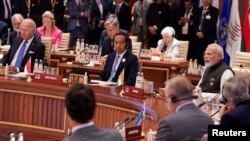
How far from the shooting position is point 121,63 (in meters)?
8.66

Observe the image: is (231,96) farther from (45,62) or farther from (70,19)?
(70,19)

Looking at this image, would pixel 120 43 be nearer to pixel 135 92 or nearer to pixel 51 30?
pixel 135 92

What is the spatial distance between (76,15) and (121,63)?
513 cm

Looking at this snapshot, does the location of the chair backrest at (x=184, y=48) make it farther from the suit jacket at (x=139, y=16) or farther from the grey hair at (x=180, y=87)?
the grey hair at (x=180, y=87)

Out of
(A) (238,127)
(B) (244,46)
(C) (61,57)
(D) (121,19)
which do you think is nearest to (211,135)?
(A) (238,127)

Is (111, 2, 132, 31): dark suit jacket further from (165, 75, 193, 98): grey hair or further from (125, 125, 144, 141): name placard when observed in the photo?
(165, 75, 193, 98): grey hair

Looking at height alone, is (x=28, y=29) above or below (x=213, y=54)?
above

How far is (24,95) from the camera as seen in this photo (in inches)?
324

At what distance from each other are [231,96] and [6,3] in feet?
32.4

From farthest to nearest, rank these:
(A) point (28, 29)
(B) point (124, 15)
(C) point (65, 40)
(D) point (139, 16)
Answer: (D) point (139, 16), (B) point (124, 15), (C) point (65, 40), (A) point (28, 29)

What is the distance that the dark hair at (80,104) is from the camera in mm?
3738

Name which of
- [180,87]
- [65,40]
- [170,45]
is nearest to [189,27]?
[170,45]

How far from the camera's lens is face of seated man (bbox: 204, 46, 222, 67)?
7797 mm

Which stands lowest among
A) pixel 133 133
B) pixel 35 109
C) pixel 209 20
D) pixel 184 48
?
pixel 35 109
